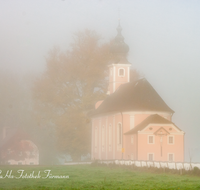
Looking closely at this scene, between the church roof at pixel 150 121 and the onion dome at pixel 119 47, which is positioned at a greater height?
the onion dome at pixel 119 47

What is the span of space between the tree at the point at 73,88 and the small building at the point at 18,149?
4.16m

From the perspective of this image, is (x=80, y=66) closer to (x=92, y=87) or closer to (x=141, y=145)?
(x=92, y=87)

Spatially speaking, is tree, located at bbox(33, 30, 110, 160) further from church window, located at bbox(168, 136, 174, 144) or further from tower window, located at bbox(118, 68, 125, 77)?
church window, located at bbox(168, 136, 174, 144)

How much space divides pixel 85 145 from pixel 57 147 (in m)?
3.18

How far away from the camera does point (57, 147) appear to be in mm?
52938

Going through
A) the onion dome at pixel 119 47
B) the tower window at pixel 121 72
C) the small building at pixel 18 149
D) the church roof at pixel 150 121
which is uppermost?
the onion dome at pixel 119 47

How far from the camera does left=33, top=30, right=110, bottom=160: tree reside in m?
51.5

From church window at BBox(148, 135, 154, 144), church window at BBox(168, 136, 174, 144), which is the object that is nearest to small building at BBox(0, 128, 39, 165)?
church window at BBox(148, 135, 154, 144)

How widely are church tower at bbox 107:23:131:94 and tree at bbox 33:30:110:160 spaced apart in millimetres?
1707

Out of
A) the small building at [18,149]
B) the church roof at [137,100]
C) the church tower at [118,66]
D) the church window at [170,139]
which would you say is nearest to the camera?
the church window at [170,139]

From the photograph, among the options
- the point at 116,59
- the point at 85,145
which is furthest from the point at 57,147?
the point at 116,59

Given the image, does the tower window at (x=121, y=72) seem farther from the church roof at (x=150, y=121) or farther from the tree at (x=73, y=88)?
the church roof at (x=150, y=121)

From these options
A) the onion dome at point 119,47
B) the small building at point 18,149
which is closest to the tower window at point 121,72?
the onion dome at point 119,47

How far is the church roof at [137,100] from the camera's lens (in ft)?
144
